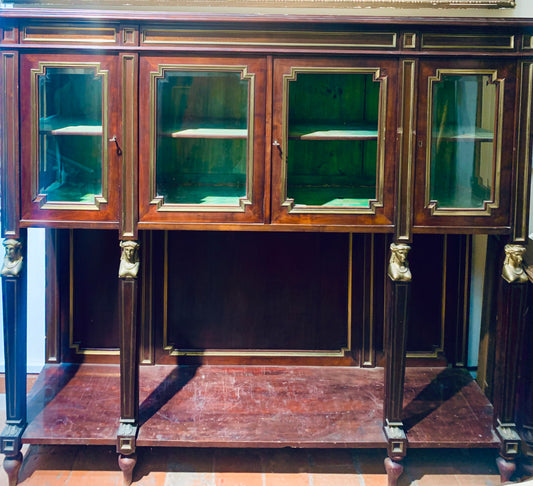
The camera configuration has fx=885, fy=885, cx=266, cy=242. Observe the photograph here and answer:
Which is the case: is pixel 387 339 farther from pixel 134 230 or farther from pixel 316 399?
pixel 134 230

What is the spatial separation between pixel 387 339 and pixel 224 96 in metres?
1.18

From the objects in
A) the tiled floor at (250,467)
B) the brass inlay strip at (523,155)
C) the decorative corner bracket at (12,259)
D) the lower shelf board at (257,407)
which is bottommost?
the tiled floor at (250,467)

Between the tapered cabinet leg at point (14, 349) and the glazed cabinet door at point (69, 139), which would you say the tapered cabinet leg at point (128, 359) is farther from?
the tapered cabinet leg at point (14, 349)

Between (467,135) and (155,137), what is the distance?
1234 mm

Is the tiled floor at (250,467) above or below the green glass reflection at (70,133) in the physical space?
below

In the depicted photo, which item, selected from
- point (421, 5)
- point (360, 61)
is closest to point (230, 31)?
point (360, 61)

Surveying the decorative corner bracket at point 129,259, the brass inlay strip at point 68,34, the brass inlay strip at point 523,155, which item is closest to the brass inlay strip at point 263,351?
the decorative corner bracket at point 129,259

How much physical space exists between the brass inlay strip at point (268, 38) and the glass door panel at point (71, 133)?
0.91 feet

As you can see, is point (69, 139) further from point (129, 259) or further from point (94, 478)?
point (94, 478)

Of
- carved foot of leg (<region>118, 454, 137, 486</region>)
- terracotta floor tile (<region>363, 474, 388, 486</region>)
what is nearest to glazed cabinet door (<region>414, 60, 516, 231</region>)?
terracotta floor tile (<region>363, 474, 388, 486</region>)

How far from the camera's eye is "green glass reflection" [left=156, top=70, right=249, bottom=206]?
11.4 ft

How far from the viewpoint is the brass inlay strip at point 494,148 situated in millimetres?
3457

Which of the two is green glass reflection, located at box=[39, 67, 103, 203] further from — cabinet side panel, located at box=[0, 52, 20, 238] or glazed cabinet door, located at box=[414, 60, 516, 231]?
glazed cabinet door, located at box=[414, 60, 516, 231]

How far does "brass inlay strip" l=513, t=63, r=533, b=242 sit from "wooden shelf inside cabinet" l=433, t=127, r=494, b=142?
126mm
